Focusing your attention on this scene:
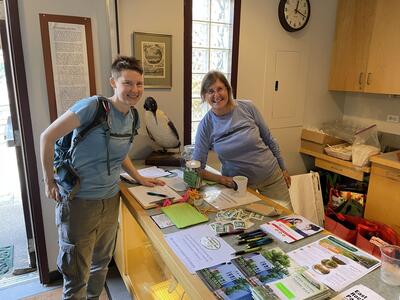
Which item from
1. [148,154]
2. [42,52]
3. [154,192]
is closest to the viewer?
[154,192]

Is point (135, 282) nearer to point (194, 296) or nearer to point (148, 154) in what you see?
point (148, 154)

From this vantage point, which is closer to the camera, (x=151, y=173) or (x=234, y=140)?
(x=234, y=140)

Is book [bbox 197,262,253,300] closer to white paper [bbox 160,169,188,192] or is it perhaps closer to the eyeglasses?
white paper [bbox 160,169,188,192]

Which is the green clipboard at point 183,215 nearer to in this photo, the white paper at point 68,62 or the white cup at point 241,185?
the white cup at point 241,185

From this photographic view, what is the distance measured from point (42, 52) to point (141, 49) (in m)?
0.60

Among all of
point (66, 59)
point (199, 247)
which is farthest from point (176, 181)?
point (66, 59)

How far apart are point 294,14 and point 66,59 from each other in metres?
1.85

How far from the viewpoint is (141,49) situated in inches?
80.0

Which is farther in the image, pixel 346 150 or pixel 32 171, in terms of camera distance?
pixel 346 150

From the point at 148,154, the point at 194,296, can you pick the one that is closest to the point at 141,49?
the point at 148,154

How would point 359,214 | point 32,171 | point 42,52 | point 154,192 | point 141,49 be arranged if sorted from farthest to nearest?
point 359,214, point 141,49, point 32,171, point 42,52, point 154,192

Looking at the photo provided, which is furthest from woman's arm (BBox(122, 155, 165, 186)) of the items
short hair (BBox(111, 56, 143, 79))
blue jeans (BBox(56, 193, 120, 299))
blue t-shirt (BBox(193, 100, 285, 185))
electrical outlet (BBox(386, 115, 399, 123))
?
electrical outlet (BBox(386, 115, 399, 123))

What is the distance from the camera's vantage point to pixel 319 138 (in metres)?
2.80

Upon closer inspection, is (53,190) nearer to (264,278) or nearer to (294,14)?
(264,278)
